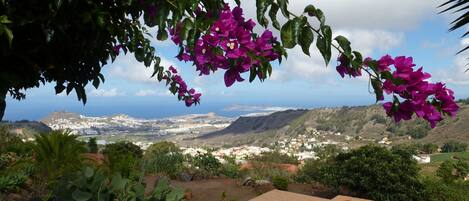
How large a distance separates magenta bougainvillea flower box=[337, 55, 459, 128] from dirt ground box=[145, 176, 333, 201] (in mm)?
6992

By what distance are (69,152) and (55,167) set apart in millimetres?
364

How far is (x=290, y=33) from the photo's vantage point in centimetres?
131

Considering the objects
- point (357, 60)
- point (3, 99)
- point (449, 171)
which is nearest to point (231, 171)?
point (449, 171)

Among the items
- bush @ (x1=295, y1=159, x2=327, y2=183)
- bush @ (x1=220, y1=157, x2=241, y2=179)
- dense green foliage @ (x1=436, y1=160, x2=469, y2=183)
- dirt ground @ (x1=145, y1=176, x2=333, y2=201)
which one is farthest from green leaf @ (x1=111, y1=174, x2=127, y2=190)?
dense green foliage @ (x1=436, y1=160, x2=469, y2=183)

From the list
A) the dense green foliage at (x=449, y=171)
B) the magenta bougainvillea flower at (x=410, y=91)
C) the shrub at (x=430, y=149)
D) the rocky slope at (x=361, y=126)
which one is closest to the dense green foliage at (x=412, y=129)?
the rocky slope at (x=361, y=126)

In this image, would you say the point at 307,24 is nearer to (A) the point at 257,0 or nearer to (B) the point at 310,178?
(A) the point at 257,0

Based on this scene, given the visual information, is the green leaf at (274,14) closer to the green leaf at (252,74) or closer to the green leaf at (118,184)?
the green leaf at (252,74)

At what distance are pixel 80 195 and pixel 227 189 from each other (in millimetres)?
6828

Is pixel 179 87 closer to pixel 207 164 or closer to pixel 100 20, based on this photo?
pixel 100 20

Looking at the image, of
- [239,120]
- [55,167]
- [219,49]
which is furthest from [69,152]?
[239,120]

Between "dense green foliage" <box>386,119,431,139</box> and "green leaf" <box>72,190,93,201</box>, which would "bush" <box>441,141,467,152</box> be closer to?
"dense green foliage" <box>386,119,431,139</box>

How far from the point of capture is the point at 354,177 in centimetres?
881

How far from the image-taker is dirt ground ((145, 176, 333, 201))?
8617mm

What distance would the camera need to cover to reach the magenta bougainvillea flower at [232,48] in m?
1.43
